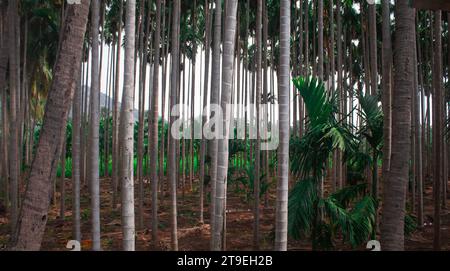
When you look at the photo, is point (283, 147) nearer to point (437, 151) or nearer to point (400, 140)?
point (400, 140)

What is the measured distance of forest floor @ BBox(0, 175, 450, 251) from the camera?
912 centimetres

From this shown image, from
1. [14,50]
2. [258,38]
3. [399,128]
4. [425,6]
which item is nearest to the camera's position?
[425,6]

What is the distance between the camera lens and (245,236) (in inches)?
402

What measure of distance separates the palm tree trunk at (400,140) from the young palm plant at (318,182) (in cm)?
100

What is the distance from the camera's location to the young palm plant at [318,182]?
5.31 m

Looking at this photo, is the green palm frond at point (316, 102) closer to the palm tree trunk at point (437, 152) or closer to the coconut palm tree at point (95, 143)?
the palm tree trunk at point (437, 152)

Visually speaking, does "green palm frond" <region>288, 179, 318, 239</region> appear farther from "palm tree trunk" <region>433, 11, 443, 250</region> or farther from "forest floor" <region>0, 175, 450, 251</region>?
"palm tree trunk" <region>433, 11, 443, 250</region>

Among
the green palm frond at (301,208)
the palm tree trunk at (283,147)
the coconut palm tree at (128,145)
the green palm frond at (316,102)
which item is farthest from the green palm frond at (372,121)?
the coconut palm tree at (128,145)

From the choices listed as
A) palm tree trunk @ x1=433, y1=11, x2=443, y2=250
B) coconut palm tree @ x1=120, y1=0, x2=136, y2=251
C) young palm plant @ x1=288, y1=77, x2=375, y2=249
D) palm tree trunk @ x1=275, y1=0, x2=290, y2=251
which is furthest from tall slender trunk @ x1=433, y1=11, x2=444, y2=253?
coconut palm tree @ x1=120, y1=0, x2=136, y2=251

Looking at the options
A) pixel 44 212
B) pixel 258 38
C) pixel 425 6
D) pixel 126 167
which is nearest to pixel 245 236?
pixel 258 38

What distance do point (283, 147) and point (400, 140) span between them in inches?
52.0

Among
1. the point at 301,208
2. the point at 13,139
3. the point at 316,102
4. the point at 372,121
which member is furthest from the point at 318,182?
the point at 13,139

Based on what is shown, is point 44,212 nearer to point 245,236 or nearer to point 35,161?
point 35,161
